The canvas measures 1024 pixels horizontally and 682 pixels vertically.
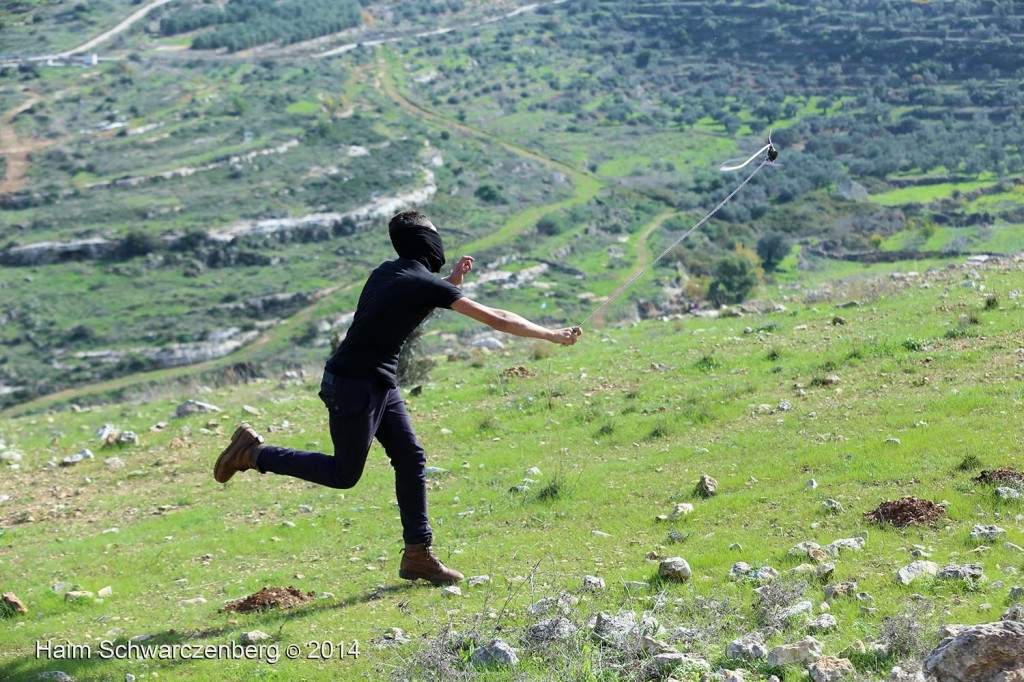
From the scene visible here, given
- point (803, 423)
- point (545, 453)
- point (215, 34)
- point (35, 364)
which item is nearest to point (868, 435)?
point (803, 423)

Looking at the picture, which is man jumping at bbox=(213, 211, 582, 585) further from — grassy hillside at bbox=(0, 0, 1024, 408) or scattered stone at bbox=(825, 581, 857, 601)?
grassy hillside at bbox=(0, 0, 1024, 408)

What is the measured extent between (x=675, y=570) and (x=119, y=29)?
12475cm

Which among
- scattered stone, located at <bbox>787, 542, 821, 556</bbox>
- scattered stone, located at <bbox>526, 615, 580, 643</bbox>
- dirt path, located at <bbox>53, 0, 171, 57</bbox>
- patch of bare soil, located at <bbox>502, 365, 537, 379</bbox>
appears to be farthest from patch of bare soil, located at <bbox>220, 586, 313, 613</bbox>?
dirt path, located at <bbox>53, 0, 171, 57</bbox>

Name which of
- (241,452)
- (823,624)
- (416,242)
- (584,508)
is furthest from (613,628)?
(584,508)

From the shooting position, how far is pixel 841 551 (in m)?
7.62

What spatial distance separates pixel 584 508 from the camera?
32.1 ft

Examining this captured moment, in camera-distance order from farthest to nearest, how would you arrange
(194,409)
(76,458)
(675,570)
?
(194,409), (76,458), (675,570)

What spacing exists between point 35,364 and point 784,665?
184 ft

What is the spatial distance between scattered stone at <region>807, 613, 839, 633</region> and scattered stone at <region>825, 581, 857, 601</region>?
41 cm

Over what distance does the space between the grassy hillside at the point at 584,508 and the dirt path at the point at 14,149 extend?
6885cm

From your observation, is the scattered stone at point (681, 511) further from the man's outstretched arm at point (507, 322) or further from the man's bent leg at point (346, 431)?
the man's bent leg at point (346, 431)

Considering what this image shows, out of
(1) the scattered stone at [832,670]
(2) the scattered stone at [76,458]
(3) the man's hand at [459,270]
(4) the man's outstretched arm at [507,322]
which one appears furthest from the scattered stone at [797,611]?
(2) the scattered stone at [76,458]

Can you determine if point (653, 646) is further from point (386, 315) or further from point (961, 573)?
point (386, 315)

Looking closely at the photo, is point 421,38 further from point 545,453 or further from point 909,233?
point 545,453
